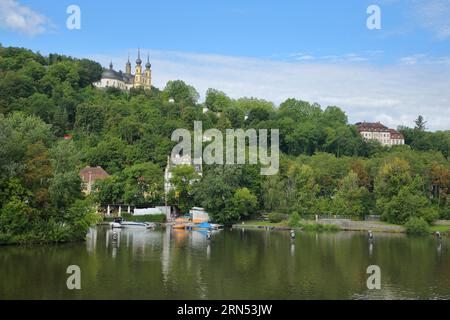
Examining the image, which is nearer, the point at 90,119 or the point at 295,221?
the point at 295,221

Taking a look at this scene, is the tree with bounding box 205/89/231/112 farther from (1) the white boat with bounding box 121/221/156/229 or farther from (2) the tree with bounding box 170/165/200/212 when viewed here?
(1) the white boat with bounding box 121/221/156/229

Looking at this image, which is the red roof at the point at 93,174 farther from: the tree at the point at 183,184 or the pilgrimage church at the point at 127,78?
the pilgrimage church at the point at 127,78

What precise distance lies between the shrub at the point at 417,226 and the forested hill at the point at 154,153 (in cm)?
266

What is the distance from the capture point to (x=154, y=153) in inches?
3406

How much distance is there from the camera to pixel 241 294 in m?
23.0

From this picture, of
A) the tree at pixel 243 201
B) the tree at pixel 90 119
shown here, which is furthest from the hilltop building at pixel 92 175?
the tree at pixel 243 201

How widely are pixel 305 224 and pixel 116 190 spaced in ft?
86.6

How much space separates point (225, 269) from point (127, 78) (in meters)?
132

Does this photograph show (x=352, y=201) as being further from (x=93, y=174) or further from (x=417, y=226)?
(x=93, y=174)

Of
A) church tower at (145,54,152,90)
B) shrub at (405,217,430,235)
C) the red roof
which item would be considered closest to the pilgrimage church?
church tower at (145,54,152,90)

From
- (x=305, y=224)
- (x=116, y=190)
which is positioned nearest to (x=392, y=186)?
(x=305, y=224)

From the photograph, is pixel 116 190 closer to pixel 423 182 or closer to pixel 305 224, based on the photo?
pixel 305 224

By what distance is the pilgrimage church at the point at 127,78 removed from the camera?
141500mm

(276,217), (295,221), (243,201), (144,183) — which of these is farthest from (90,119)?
(295,221)
